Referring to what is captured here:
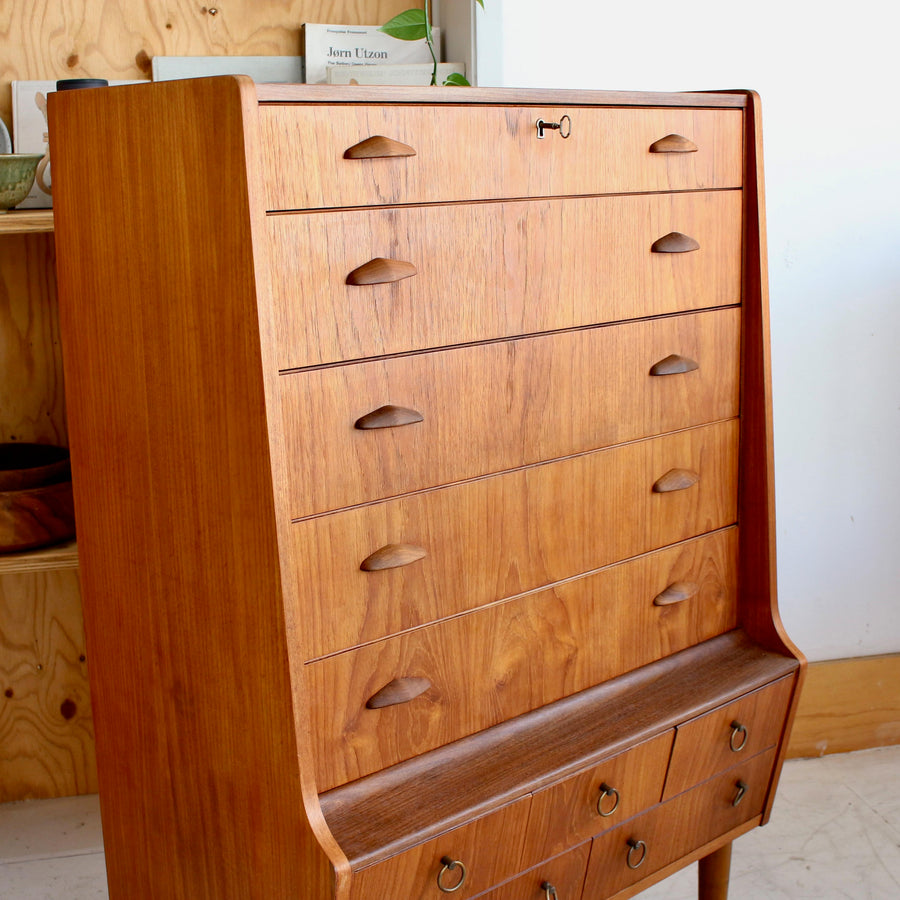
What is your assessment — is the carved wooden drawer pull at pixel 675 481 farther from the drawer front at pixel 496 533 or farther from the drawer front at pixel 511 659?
the drawer front at pixel 511 659

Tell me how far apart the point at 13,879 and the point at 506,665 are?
1183mm

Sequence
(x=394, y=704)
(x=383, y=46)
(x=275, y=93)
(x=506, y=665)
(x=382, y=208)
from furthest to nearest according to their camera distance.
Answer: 1. (x=383, y=46)
2. (x=506, y=665)
3. (x=394, y=704)
4. (x=382, y=208)
5. (x=275, y=93)

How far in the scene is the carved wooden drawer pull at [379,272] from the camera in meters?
1.20

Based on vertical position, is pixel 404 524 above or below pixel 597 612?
above

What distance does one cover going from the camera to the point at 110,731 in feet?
4.86

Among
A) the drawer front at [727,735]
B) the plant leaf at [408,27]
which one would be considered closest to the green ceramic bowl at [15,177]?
the plant leaf at [408,27]

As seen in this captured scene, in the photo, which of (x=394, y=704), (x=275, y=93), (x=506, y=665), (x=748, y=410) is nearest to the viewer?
(x=275, y=93)

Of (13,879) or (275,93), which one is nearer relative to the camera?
(275,93)

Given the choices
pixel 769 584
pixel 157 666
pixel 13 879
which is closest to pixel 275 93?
pixel 157 666

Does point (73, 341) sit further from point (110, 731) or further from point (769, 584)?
point (769, 584)

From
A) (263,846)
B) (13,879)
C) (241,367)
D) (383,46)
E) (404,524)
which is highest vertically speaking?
(383,46)

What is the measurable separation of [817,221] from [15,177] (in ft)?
5.17

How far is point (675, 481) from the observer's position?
161 centimetres

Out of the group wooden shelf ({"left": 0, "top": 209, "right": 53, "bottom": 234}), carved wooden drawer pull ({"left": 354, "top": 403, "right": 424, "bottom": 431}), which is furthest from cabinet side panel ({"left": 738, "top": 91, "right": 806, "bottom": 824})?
wooden shelf ({"left": 0, "top": 209, "right": 53, "bottom": 234})
